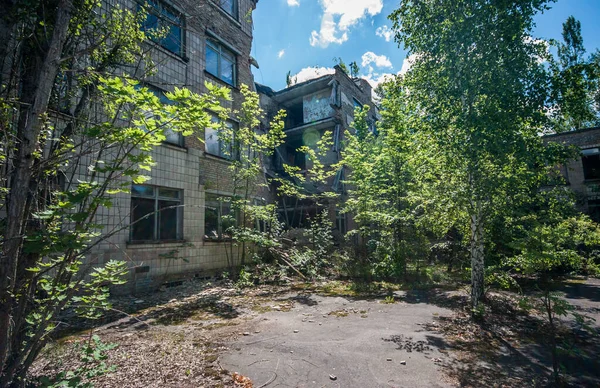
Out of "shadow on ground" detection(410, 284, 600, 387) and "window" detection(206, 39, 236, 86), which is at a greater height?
"window" detection(206, 39, 236, 86)

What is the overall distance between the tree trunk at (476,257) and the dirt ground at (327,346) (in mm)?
480

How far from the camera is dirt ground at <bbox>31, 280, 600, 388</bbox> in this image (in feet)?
11.1

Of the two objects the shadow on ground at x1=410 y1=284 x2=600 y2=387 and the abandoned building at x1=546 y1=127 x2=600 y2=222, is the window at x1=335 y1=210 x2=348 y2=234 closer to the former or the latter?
the shadow on ground at x1=410 y1=284 x2=600 y2=387

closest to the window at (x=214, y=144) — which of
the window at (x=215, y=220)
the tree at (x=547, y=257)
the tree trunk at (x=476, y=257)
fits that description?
the window at (x=215, y=220)

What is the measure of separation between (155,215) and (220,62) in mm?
6991

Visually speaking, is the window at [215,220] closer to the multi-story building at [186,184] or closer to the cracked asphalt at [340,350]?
the multi-story building at [186,184]

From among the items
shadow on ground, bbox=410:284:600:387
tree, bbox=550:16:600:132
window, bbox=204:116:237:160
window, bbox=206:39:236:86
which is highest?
window, bbox=206:39:236:86

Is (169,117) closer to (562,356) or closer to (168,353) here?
(168,353)

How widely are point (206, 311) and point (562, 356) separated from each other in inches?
242

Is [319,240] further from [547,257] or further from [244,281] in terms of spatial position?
[547,257]

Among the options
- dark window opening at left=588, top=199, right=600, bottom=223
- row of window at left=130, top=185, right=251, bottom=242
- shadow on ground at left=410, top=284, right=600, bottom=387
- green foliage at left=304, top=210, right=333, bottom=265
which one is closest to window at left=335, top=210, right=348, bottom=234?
green foliage at left=304, top=210, right=333, bottom=265

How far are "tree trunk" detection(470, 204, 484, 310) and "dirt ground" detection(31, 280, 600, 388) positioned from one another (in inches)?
18.9

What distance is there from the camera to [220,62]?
1227 cm

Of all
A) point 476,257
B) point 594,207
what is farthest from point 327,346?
point 594,207
